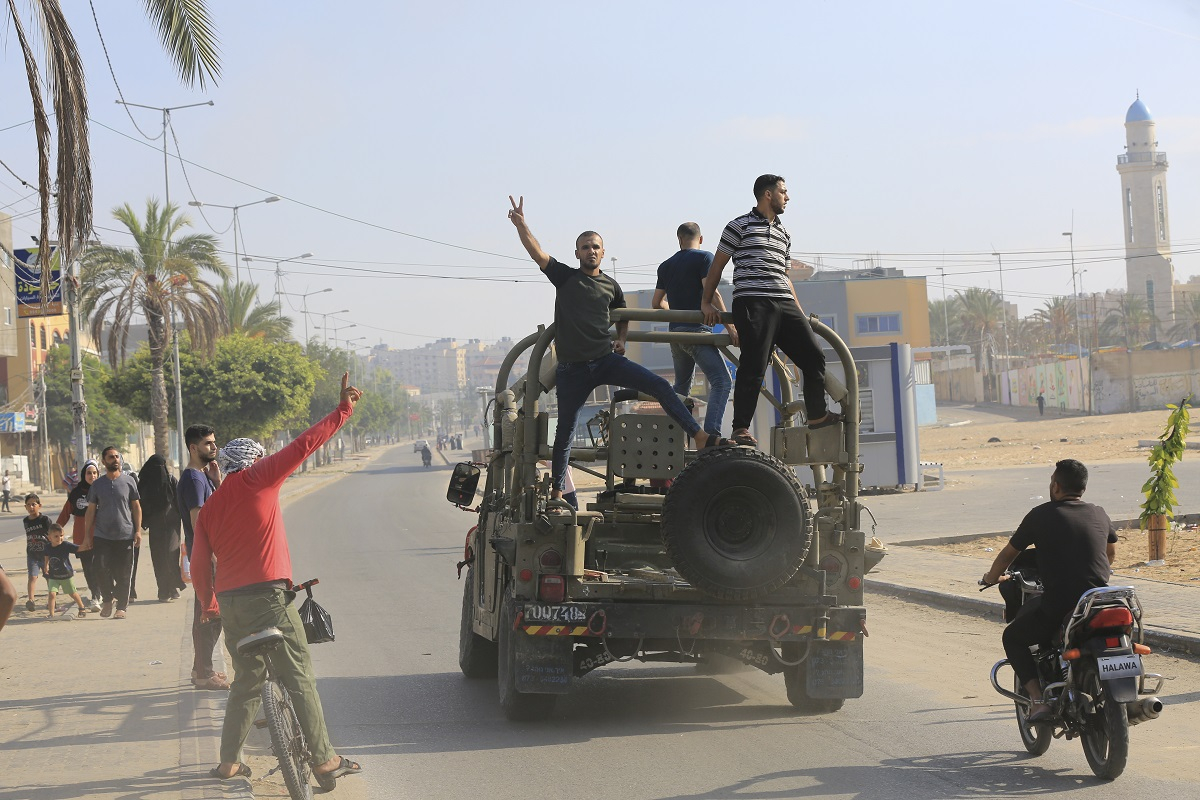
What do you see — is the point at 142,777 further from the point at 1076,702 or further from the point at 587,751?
the point at 1076,702

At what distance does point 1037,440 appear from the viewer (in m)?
53.4

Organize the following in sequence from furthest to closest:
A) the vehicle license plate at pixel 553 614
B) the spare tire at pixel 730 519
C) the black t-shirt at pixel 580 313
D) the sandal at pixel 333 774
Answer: the black t-shirt at pixel 580 313, the vehicle license plate at pixel 553 614, the spare tire at pixel 730 519, the sandal at pixel 333 774

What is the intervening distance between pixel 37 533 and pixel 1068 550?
1182cm

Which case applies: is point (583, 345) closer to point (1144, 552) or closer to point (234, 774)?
point (234, 774)

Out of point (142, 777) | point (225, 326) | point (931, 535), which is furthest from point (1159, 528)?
point (225, 326)

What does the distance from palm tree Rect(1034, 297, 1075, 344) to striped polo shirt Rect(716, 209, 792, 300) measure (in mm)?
117965

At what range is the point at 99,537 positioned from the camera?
44.2 ft

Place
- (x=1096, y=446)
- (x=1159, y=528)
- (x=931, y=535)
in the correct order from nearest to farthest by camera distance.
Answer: (x=1159, y=528) < (x=931, y=535) < (x=1096, y=446)

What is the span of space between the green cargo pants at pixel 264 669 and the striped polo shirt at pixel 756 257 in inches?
127

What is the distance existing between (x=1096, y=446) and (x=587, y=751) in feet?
140

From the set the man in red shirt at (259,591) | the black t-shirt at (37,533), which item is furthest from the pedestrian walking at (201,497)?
the black t-shirt at (37,533)

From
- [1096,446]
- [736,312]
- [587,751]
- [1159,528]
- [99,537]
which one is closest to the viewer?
[587,751]

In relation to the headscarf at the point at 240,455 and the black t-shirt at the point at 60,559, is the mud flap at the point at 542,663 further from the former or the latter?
the black t-shirt at the point at 60,559

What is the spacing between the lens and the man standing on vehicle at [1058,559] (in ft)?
20.9
